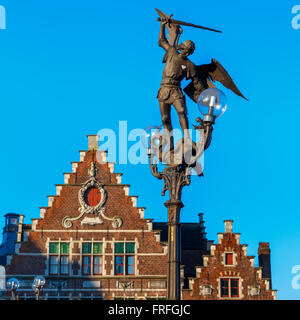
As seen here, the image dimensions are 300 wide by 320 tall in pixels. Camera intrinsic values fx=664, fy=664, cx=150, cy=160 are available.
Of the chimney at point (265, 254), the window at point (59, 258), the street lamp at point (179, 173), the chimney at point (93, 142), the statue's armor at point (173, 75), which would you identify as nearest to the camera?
the street lamp at point (179, 173)

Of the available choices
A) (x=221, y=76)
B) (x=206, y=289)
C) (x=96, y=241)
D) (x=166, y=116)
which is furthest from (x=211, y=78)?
(x=96, y=241)

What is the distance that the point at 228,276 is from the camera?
34469 mm

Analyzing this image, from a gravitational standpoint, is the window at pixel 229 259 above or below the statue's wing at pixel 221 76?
above

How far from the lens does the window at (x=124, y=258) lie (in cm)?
3466

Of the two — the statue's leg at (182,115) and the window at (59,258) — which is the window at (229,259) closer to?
the window at (59,258)

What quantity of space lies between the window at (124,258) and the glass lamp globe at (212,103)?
2619 centimetres

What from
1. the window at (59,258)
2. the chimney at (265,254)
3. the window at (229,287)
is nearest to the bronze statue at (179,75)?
the window at (229,287)

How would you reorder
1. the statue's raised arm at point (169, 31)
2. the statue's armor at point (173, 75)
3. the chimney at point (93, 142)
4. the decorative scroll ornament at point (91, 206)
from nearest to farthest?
the statue's armor at point (173, 75) → the statue's raised arm at point (169, 31) → the decorative scroll ornament at point (91, 206) → the chimney at point (93, 142)

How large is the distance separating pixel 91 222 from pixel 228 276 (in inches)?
303

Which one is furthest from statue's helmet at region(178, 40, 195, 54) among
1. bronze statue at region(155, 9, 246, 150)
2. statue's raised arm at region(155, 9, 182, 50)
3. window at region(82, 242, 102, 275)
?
window at region(82, 242, 102, 275)
